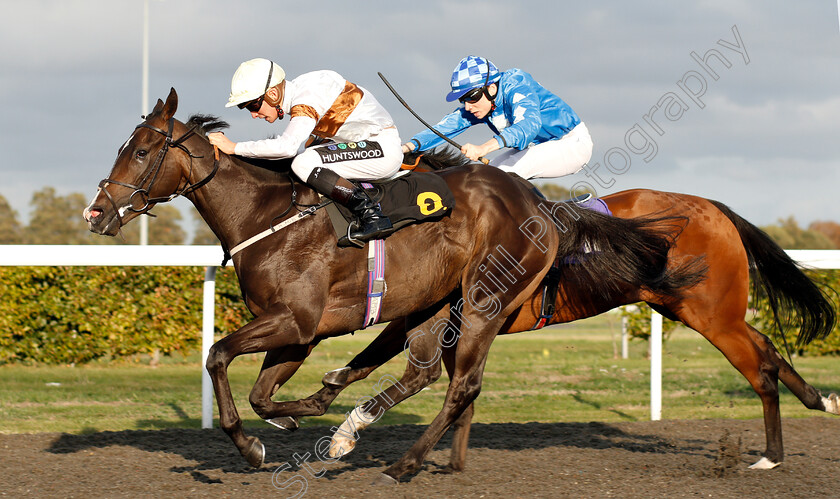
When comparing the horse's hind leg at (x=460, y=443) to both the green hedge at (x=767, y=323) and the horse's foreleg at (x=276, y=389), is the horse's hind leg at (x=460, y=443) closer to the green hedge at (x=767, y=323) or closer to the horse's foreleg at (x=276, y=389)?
the horse's foreleg at (x=276, y=389)

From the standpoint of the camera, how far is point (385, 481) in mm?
3691

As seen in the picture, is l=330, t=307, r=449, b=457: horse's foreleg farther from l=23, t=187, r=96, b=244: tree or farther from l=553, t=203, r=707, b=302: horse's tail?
l=23, t=187, r=96, b=244: tree

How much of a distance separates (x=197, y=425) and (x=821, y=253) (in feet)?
14.9

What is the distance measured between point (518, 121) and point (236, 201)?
1629mm

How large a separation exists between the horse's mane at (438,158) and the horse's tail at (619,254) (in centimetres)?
72

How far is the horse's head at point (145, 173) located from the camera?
11.3ft

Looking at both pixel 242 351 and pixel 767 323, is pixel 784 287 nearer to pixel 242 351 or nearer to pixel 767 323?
pixel 242 351

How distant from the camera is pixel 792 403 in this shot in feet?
23.2

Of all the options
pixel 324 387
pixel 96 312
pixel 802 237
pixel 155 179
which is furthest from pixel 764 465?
pixel 802 237

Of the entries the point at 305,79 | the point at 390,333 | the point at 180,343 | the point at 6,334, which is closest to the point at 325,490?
the point at 390,333

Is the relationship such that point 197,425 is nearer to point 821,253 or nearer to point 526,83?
point 526,83

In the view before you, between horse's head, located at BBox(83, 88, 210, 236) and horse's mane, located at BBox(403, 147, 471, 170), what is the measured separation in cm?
135

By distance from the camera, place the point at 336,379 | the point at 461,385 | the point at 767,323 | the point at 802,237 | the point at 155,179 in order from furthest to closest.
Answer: the point at 802,237 < the point at 767,323 < the point at 336,379 < the point at 461,385 < the point at 155,179

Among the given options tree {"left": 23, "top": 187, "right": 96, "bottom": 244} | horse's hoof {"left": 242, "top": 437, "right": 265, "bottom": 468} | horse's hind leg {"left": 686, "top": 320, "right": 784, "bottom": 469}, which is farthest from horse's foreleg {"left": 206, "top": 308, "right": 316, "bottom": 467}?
tree {"left": 23, "top": 187, "right": 96, "bottom": 244}
